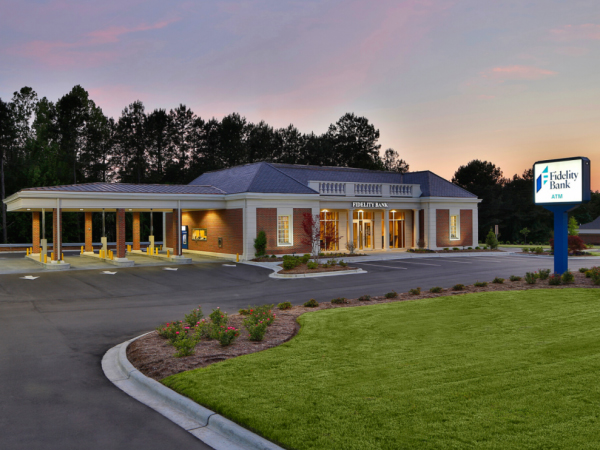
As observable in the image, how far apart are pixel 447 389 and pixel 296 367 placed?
264 centimetres

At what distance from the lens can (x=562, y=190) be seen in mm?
19969

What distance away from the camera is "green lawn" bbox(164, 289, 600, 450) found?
225 inches

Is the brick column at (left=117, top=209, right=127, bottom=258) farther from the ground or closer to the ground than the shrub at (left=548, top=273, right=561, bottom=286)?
farther from the ground

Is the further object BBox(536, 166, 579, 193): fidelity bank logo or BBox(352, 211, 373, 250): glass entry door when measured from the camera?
BBox(352, 211, 373, 250): glass entry door

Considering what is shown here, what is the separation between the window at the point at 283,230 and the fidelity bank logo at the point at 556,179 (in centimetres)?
1813

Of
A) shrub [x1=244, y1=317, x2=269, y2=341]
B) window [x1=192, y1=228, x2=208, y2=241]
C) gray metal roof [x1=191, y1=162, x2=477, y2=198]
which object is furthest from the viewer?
window [x1=192, y1=228, x2=208, y2=241]

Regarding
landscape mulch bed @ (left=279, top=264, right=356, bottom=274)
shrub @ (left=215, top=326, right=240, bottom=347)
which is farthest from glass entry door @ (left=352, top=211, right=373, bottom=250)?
shrub @ (left=215, top=326, right=240, bottom=347)

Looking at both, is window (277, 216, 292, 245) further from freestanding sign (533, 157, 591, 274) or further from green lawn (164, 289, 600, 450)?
green lawn (164, 289, 600, 450)

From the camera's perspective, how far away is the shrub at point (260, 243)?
32875 mm

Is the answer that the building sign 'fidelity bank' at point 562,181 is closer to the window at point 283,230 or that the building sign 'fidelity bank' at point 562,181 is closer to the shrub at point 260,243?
the shrub at point 260,243

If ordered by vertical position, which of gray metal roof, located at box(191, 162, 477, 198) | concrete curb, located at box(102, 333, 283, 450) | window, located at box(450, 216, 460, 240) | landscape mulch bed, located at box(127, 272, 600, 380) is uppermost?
gray metal roof, located at box(191, 162, 477, 198)

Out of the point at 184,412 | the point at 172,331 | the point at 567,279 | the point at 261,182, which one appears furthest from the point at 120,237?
the point at 184,412

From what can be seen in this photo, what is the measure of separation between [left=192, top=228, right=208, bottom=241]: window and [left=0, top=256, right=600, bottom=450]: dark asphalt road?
8.25m

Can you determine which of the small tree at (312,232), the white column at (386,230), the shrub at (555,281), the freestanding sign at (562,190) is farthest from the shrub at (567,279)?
the white column at (386,230)
